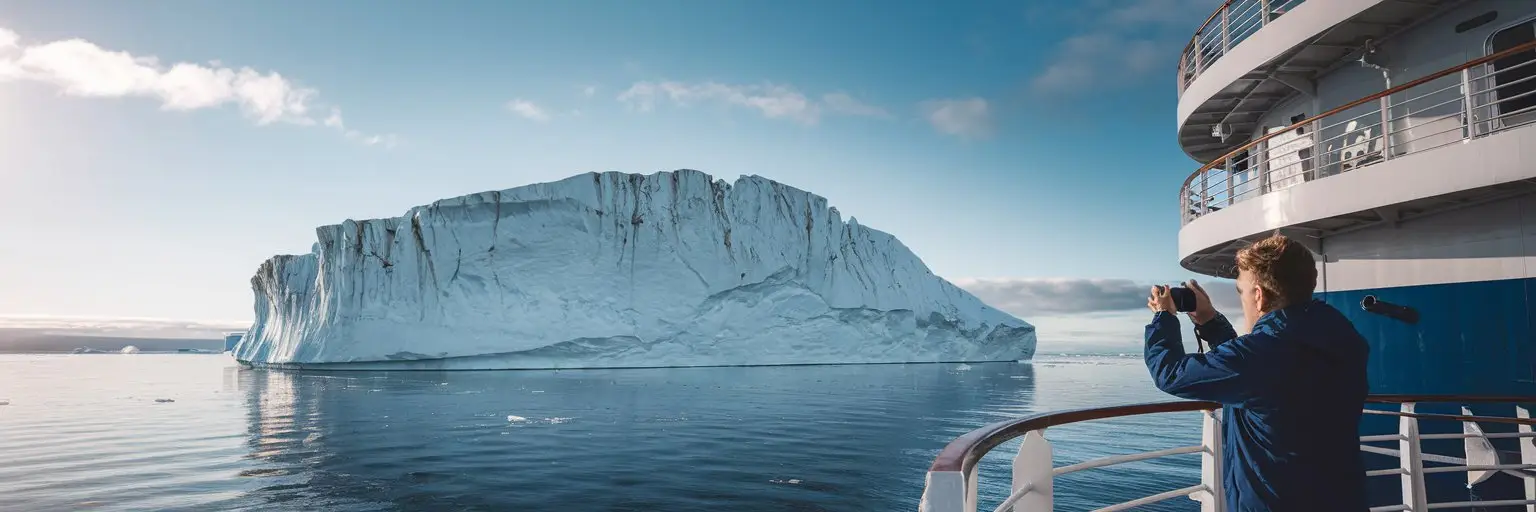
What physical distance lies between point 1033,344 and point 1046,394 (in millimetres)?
21654

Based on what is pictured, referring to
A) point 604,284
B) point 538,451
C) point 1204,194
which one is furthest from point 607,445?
point 604,284

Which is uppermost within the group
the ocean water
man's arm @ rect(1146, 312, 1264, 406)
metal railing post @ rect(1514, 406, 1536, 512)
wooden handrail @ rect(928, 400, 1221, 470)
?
man's arm @ rect(1146, 312, 1264, 406)

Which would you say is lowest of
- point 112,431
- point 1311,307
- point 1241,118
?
point 112,431

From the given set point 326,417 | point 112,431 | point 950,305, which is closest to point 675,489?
point 326,417

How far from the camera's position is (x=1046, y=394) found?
1941cm

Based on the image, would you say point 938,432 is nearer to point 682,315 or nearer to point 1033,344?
point 682,315

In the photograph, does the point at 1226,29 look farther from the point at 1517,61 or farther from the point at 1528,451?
the point at 1528,451

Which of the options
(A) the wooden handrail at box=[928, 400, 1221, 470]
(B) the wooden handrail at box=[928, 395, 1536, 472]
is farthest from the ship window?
(A) the wooden handrail at box=[928, 400, 1221, 470]

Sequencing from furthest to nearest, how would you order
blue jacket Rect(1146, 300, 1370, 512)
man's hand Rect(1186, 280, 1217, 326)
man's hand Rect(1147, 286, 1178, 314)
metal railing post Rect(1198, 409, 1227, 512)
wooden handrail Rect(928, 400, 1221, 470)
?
metal railing post Rect(1198, 409, 1227, 512) < man's hand Rect(1186, 280, 1217, 326) < man's hand Rect(1147, 286, 1178, 314) < blue jacket Rect(1146, 300, 1370, 512) < wooden handrail Rect(928, 400, 1221, 470)

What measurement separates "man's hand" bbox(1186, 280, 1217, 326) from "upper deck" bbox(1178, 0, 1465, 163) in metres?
4.52

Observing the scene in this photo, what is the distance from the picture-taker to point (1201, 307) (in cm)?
172

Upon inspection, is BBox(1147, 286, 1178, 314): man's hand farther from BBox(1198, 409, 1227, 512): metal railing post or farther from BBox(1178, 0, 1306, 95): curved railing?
BBox(1178, 0, 1306, 95): curved railing

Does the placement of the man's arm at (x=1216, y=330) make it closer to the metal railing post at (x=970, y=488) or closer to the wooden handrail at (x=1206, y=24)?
the metal railing post at (x=970, y=488)

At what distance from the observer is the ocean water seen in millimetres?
6629
